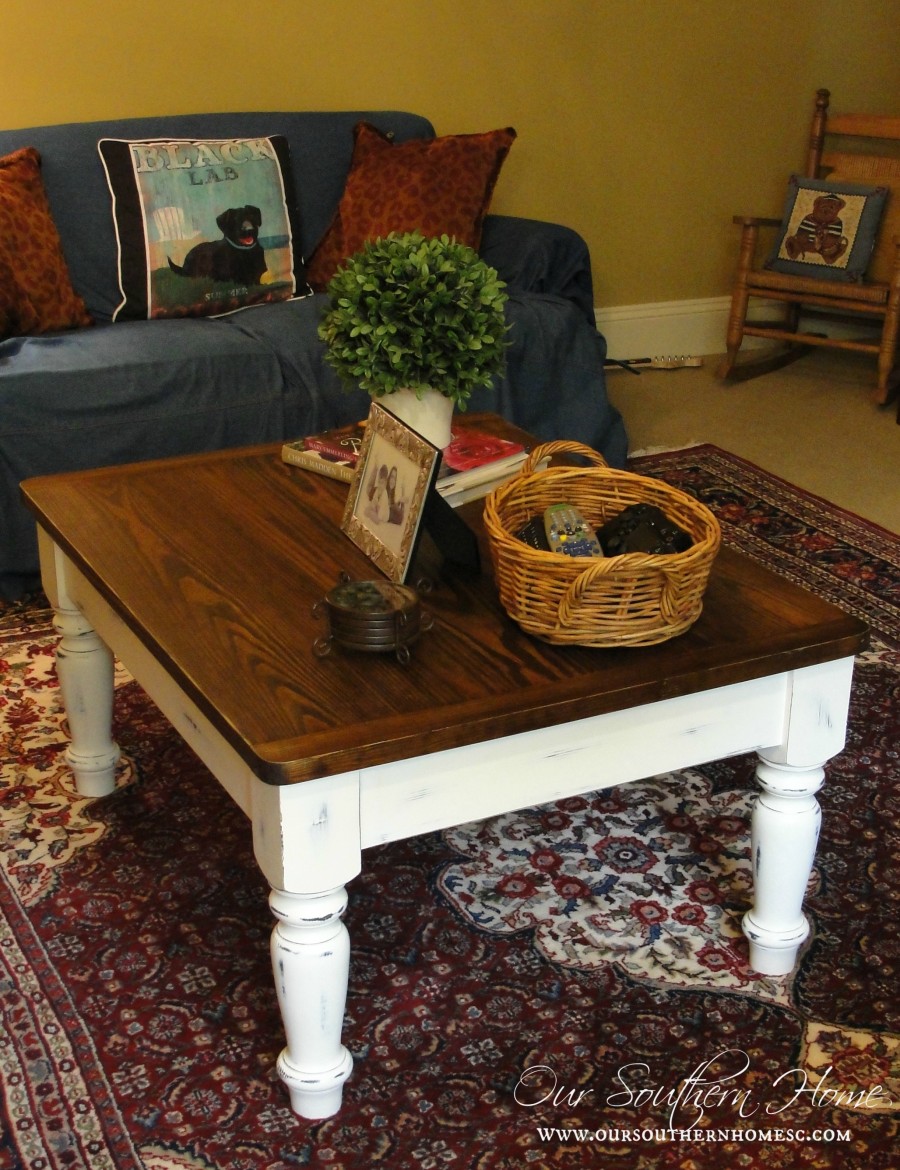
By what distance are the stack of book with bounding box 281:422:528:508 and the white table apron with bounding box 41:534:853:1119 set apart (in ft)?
1.46

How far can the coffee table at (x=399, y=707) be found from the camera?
1319 mm

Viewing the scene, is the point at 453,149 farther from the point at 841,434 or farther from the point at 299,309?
the point at 841,434

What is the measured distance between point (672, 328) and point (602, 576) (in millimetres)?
3357

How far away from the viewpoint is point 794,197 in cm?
419

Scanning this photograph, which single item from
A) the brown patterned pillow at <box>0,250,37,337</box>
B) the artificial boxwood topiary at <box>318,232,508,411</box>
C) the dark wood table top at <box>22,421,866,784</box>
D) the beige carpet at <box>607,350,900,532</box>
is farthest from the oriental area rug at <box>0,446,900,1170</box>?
the beige carpet at <box>607,350,900,532</box>

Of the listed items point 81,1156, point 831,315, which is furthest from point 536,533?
point 831,315

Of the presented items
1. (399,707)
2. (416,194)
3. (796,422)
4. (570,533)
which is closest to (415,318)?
(570,533)

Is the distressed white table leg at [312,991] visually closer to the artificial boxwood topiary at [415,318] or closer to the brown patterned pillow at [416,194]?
the artificial boxwood topiary at [415,318]

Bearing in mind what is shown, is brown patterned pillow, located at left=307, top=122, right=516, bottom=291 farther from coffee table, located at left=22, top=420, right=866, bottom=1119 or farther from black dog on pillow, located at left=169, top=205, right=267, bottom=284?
coffee table, located at left=22, top=420, right=866, bottom=1119

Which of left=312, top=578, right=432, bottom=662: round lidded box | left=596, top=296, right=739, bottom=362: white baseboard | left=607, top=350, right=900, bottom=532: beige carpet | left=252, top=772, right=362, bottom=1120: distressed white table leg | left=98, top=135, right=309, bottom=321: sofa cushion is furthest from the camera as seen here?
left=596, top=296, right=739, bottom=362: white baseboard

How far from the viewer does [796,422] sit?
3887mm

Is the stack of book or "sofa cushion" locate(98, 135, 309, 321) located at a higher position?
"sofa cushion" locate(98, 135, 309, 321)

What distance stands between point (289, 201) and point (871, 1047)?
2.49 m

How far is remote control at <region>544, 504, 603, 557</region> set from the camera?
1.50 m
